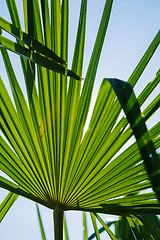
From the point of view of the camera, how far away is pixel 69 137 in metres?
1.25

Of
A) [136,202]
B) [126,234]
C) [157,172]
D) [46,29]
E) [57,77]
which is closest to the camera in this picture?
[157,172]

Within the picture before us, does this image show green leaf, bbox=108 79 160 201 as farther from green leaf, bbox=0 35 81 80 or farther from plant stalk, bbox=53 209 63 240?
plant stalk, bbox=53 209 63 240

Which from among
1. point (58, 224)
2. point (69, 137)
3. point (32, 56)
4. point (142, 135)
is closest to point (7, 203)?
point (58, 224)

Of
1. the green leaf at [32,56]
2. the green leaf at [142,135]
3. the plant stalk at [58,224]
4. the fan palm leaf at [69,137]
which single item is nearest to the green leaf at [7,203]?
the fan palm leaf at [69,137]

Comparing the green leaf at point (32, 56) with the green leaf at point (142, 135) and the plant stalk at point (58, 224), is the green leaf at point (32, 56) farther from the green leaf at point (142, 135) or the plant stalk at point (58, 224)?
the plant stalk at point (58, 224)

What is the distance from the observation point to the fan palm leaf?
3.67 feet

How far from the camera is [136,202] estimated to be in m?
1.26

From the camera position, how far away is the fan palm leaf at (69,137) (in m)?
1.12

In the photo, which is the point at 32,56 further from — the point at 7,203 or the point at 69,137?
the point at 7,203

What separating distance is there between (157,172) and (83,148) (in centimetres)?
93

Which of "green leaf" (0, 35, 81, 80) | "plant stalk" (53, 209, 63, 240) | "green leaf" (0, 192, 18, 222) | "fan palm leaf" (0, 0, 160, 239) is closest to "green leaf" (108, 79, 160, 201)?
"green leaf" (0, 35, 81, 80)

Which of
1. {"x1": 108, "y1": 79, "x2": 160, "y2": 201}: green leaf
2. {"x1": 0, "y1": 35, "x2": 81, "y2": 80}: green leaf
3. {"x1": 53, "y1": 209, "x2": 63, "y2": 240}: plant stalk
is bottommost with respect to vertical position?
{"x1": 53, "y1": 209, "x2": 63, "y2": 240}: plant stalk

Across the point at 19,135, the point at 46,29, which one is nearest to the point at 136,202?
the point at 19,135

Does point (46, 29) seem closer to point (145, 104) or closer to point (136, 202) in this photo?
point (145, 104)
